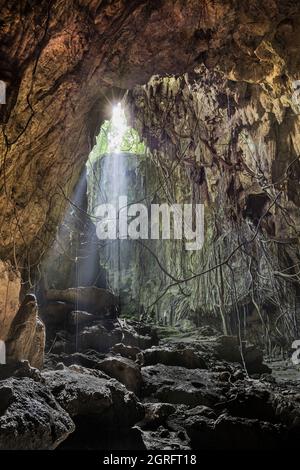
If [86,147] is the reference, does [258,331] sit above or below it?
below

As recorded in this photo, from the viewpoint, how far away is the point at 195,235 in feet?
33.6

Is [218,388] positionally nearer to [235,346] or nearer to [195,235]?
[235,346]

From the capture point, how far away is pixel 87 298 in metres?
A: 9.72

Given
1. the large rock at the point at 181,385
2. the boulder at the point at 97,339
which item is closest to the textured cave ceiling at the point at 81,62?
the large rock at the point at 181,385

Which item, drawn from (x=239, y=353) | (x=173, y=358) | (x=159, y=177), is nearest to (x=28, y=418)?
(x=159, y=177)

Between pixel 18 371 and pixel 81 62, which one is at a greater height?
pixel 81 62

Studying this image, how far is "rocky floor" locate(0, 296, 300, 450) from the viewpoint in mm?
2622

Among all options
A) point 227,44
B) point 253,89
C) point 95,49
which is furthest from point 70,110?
point 253,89

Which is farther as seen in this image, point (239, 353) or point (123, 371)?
point (239, 353)

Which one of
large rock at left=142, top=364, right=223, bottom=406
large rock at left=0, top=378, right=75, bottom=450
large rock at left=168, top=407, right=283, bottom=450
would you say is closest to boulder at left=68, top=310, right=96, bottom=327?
large rock at left=142, top=364, right=223, bottom=406

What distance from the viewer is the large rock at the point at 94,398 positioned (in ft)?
11.6

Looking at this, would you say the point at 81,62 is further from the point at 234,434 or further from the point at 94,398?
the point at 234,434

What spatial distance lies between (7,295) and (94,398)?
1271mm
